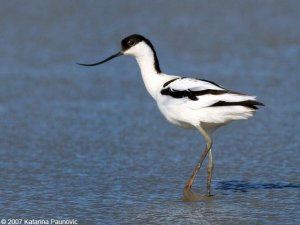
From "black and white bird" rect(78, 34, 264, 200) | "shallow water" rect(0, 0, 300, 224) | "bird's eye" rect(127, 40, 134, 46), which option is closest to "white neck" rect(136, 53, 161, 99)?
"black and white bird" rect(78, 34, 264, 200)

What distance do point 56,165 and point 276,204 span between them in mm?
2416

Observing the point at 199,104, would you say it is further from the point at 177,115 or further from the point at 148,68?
the point at 148,68

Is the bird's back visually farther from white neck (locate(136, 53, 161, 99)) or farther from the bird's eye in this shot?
the bird's eye

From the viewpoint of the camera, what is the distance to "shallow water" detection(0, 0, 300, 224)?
21.9 feet

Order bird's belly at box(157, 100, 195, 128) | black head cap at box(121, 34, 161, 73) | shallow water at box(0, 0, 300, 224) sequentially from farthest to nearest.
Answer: black head cap at box(121, 34, 161, 73)
bird's belly at box(157, 100, 195, 128)
shallow water at box(0, 0, 300, 224)

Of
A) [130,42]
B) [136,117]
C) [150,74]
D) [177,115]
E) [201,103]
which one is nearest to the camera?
[201,103]

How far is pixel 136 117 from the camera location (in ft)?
33.0

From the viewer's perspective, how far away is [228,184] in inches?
289

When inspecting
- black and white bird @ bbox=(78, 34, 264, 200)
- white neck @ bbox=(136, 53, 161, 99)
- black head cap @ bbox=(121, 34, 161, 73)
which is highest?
black head cap @ bbox=(121, 34, 161, 73)

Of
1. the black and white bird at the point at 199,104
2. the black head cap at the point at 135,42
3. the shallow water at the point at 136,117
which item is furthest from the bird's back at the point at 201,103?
the shallow water at the point at 136,117

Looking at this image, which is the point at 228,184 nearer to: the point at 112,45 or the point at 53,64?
the point at 53,64

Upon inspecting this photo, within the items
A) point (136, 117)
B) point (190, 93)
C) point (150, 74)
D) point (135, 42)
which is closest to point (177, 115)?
point (190, 93)

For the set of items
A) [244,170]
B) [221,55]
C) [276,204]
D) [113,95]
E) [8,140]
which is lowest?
[276,204]

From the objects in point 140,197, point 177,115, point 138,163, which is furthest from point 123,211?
point 138,163
